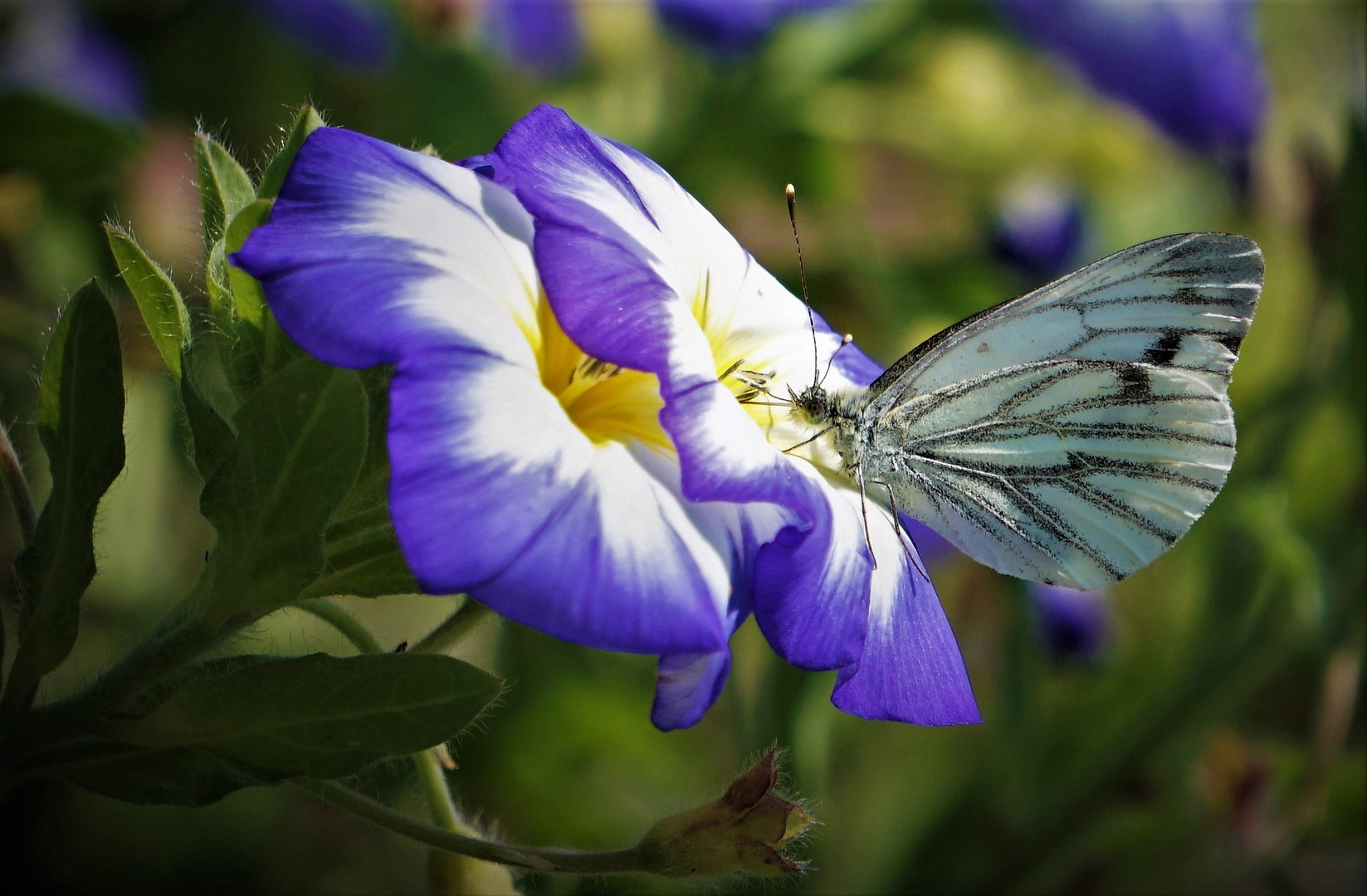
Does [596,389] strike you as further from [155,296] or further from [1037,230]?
[1037,230]

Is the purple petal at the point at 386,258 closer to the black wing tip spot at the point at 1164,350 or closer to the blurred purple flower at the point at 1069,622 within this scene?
the black wing tip spot at the point at 1164,350

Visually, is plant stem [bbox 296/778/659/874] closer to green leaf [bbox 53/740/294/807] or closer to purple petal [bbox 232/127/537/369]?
green leaf [bbox 53/740/294/807]

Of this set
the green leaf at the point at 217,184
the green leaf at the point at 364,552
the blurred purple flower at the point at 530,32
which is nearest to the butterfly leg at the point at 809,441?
the green leaf at the point at 364,552

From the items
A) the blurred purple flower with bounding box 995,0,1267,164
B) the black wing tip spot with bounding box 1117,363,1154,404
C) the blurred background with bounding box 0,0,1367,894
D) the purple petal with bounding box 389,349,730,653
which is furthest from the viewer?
the blurred purple flower with bounding box 995,0,1267,164

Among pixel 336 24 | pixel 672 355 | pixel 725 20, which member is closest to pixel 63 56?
pixel 336 24

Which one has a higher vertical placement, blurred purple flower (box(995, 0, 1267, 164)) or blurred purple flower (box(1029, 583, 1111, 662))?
blurred purple flower (box(995, 0, 1267, 164))

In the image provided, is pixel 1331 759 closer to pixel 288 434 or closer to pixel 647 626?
pixel 647 626

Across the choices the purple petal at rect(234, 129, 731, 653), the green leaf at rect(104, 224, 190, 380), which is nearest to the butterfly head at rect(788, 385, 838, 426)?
the purple petal at rect(234, 129, 731, 653)
